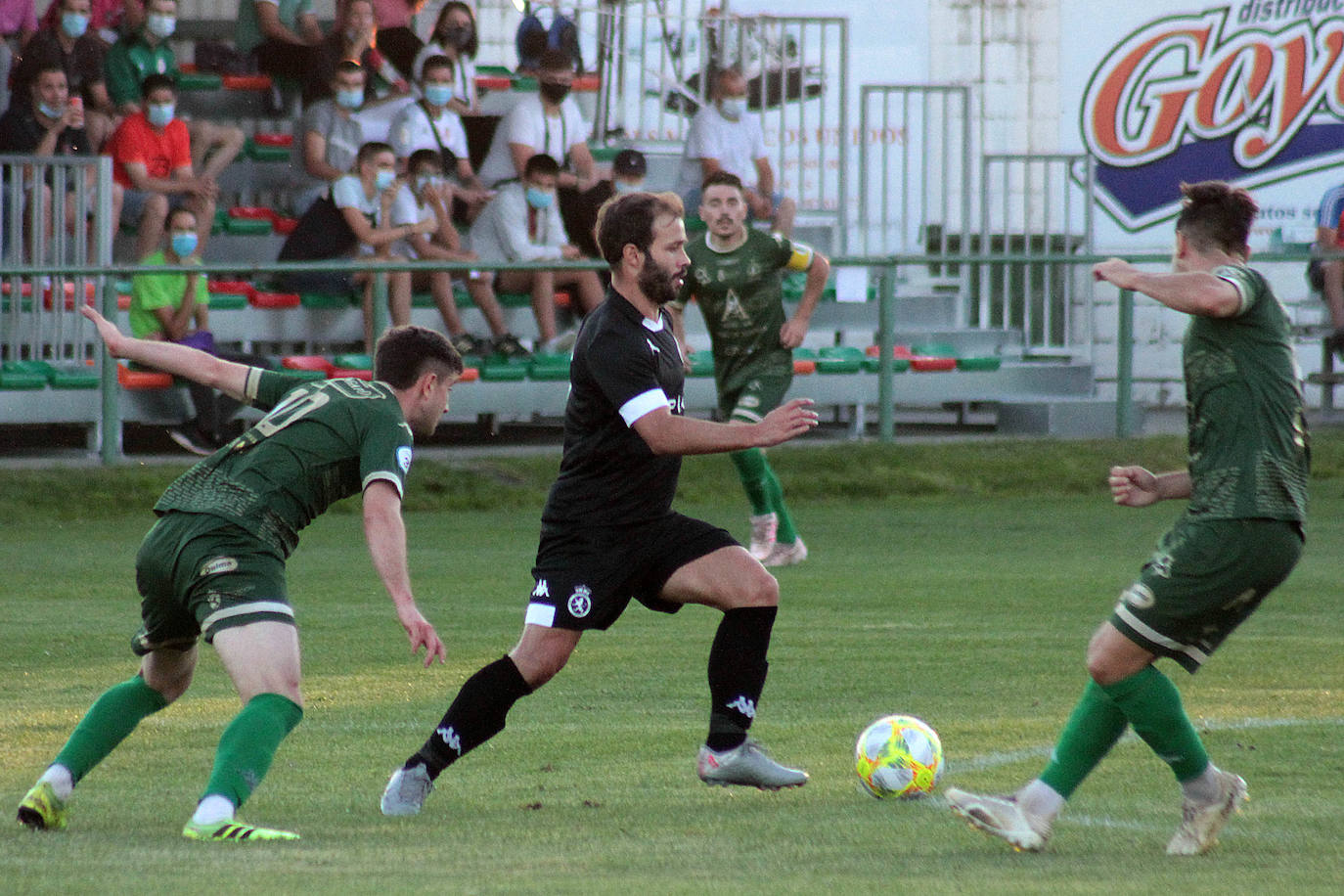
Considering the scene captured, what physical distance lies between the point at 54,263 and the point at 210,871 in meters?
10.8

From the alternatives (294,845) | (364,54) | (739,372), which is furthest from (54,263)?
(294,845)

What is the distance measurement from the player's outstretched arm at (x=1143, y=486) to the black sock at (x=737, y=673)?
1.10 meters

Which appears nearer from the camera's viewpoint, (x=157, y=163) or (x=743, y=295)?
(x=743, y=295)

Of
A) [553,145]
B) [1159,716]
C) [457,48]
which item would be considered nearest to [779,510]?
[1159,716]

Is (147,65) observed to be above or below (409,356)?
above

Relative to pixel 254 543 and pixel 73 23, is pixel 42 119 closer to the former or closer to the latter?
pixel 73 23

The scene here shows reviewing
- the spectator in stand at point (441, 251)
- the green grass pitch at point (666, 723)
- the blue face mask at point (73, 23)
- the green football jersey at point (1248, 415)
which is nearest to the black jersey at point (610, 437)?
the green grass pitch at point (666, 723)

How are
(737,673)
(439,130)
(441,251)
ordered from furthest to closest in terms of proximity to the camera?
(439,130) → (441,251) → (737,673)

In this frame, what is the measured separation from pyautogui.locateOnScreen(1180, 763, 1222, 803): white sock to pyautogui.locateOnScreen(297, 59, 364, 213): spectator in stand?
1259 cm

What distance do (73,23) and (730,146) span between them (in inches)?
222

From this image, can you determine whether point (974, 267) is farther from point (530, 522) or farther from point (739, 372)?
point (739, 372)

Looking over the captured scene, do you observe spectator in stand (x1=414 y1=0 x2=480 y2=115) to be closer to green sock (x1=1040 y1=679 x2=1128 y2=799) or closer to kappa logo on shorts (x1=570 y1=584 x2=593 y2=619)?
kappa logo on shorts (x1=570 y1=584 x2=593 y2=619)

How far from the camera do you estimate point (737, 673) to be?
235 inches

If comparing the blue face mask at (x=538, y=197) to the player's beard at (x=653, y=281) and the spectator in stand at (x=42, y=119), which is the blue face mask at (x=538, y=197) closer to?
the spectator in stand at (x=42, y=119)
